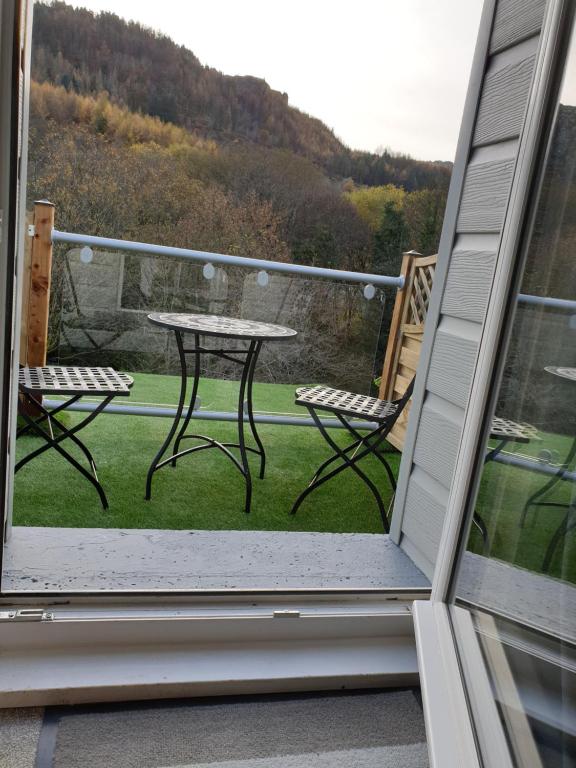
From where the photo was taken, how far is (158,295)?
3070 millimetres

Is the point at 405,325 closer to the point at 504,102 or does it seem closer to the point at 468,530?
the point at 504,102

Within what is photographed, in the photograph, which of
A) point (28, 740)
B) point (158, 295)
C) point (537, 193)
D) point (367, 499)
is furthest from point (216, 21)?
point (28, 740)

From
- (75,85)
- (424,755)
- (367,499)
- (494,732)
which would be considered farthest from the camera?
(75,85)

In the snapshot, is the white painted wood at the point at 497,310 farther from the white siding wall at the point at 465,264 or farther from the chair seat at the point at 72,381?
the chair seat at the point at 72,381

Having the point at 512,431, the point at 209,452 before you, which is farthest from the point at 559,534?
the point at 209,452

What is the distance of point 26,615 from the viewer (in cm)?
140

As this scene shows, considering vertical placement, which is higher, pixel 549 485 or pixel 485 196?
pixel 485 196

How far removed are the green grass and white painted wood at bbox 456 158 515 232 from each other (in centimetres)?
132

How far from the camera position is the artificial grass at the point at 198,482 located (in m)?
2.43

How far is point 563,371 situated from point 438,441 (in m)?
1.15

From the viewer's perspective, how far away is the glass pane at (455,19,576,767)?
757 millimetres

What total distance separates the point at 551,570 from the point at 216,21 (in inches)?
148

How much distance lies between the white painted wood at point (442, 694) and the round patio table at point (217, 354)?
135 centimetres

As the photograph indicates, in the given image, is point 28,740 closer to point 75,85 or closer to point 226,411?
point 226,411
